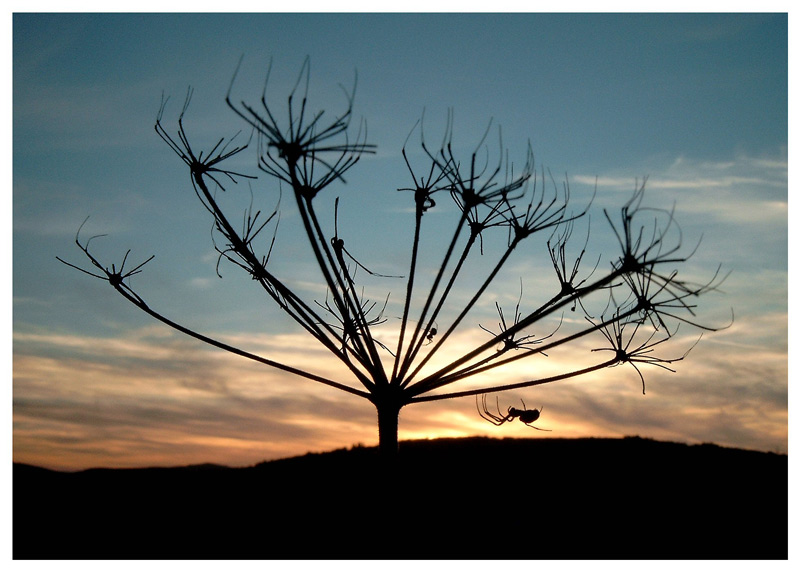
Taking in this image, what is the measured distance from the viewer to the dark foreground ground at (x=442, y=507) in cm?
1027

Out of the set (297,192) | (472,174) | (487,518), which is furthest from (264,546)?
(472,174)

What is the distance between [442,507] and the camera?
11.5 meters

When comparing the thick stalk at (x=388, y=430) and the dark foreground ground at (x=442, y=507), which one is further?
the dark foreground ground at (x=442, y=507)

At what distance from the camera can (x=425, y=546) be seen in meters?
10.1

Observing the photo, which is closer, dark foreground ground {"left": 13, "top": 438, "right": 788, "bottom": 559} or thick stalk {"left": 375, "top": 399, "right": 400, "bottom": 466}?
thick stalk {"left": 375, "top": 399, "right": 400, "bottom": 466}

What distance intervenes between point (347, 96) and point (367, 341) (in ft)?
A: 11.4

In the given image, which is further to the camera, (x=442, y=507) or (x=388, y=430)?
(x=442, y=507)

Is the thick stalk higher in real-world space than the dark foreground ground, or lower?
higher

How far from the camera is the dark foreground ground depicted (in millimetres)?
10273

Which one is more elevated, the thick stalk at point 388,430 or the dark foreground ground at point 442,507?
the thick stalk at point 388,430

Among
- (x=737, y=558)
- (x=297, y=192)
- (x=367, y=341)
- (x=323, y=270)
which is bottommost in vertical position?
(x=737, y=558)

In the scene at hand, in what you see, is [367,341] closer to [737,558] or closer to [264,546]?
[264,546]

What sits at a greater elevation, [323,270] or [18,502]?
[323,270]

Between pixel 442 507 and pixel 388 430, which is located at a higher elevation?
pixel 388 430
